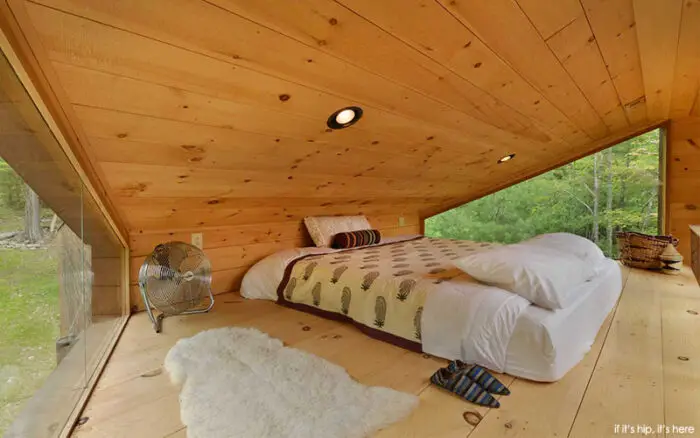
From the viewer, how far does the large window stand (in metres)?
0.86

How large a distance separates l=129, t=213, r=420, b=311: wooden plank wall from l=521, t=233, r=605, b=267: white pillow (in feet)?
6.15

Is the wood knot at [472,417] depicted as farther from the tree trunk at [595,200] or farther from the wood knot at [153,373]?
the tree trunk at [595,200]

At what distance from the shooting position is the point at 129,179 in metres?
1.80

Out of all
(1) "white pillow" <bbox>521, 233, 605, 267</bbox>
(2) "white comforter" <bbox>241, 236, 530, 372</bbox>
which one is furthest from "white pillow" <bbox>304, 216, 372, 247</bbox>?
(1) "white pillow" <bbox>521, 233, 605, 267</bbox>

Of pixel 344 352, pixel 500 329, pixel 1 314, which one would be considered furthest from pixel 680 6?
pixel 1 314

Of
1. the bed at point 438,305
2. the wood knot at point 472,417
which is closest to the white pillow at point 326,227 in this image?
the bed at point 438,305

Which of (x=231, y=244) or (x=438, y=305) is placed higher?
(x=231, y=244)

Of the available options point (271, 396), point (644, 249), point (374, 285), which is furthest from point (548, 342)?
point (644, 249)

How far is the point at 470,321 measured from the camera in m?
1.61

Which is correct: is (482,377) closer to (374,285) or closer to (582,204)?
(374,285)

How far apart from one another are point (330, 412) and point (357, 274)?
1027 millimetres

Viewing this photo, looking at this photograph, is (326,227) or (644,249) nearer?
(326,227)

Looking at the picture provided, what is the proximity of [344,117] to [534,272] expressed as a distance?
118 centimetres

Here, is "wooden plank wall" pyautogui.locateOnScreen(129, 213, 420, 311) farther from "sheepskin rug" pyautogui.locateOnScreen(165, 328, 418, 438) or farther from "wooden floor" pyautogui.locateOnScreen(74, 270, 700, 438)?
"sheepskin rug" pyautogui.locateOnScreen(165, 328, 418, 438)
